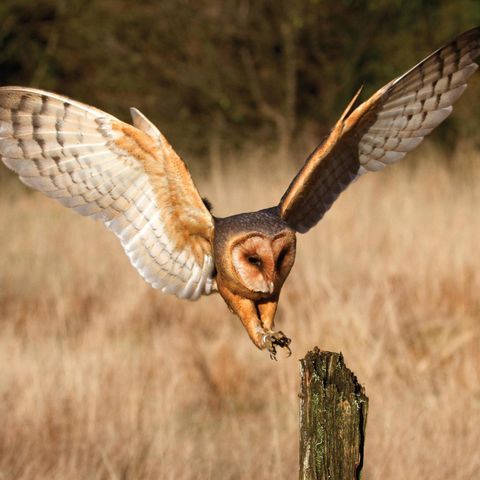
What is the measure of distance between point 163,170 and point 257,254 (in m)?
0.48

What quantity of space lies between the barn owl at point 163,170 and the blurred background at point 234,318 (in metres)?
1.35

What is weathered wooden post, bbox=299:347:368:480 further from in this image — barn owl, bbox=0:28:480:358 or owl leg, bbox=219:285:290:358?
barn owl, bbox=0:28:480:358

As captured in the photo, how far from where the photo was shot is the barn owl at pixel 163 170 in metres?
3.23

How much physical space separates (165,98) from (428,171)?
525 centimetres

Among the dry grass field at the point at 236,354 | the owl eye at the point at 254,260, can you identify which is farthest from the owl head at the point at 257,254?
the dry grass field at the point at 236,354

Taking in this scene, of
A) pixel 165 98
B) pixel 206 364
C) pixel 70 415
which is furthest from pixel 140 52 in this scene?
pixel 70 415

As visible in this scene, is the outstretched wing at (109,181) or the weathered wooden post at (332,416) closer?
the weathered wooden post at (332,416)

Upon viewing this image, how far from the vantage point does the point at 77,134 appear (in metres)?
3.43

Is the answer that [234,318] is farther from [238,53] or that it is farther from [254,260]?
[238,53]

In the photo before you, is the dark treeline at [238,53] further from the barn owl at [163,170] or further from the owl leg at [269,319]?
the owl leg at [269,319]

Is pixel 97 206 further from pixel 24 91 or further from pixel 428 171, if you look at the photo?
pixel 428 171

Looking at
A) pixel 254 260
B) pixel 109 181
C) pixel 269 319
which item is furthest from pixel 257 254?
pixel 109 181

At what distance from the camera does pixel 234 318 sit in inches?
267

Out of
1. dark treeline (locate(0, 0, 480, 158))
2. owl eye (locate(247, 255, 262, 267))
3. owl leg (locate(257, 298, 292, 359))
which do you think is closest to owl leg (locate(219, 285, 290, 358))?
owl leg (locate(257, 298, 292, 359))
